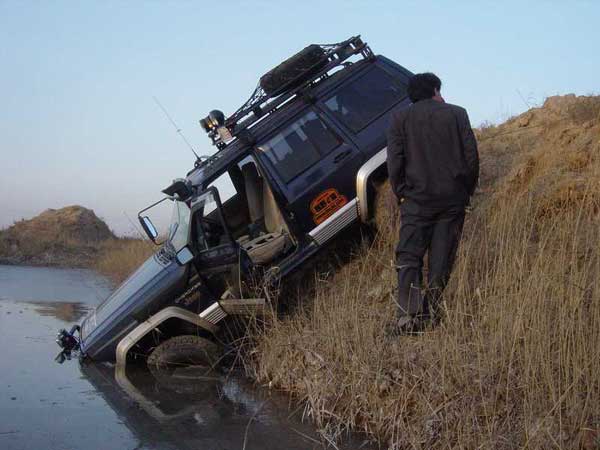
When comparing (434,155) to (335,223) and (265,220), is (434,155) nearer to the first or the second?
(335,223)

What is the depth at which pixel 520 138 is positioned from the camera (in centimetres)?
917

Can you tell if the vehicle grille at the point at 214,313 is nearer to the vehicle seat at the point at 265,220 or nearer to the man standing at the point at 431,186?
the vehicle seat at the point at 265,220

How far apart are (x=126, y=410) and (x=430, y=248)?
2659 millimetres

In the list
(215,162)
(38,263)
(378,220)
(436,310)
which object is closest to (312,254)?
(378,220)

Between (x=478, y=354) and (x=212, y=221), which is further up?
(x=212, y=221)

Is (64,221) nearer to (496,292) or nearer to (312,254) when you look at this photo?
(312,254)

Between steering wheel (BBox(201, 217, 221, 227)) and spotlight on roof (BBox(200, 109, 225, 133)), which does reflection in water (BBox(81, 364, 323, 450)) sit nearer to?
steering wheel (BBox(201, 217, 221, 227))

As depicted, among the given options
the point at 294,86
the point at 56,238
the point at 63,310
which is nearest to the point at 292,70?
the point at 294,86

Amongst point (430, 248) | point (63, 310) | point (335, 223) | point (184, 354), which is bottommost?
point (430, 248)

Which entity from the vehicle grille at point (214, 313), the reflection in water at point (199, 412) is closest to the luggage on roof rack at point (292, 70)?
the vehicle grille at point (214, 313)

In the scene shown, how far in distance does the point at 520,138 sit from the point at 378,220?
2716 mm

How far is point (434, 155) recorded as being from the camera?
571 cm

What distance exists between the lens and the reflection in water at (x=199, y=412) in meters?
4.80

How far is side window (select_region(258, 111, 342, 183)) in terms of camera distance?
7492 mm
